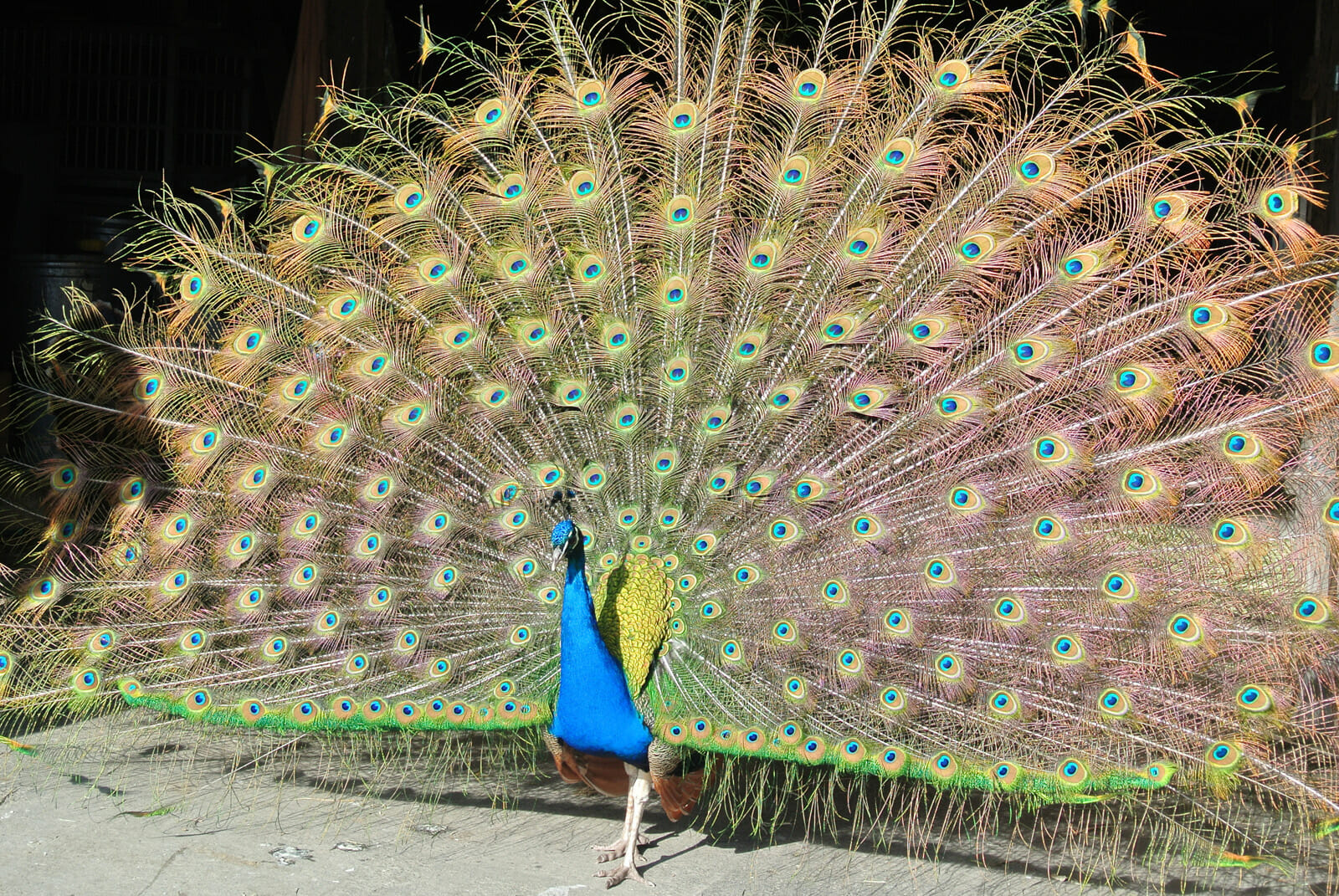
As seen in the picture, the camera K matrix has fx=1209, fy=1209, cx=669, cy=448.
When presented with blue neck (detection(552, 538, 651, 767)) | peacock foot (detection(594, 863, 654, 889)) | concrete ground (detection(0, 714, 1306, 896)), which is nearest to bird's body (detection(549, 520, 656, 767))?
blue neck (detection(552, 538, 651, 767))

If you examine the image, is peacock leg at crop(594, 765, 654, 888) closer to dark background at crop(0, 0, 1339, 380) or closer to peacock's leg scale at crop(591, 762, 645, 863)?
peacock's leg scale at crop(591, 762, 645, 863)

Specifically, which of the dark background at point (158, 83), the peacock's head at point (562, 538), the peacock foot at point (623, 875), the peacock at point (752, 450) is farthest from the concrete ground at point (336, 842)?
the dark background at point (158, 83)

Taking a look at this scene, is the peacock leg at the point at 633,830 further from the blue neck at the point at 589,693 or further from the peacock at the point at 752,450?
the blue neck at the point at 589,693

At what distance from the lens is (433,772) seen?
14.6ft

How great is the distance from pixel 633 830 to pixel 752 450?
1.23m

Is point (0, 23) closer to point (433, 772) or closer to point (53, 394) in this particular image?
point (53, 394)

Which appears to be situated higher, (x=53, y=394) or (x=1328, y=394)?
(x=1328, y=394)

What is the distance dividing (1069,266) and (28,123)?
8.15m

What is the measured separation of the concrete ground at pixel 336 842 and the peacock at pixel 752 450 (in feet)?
0.70

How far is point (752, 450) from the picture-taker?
148 inches

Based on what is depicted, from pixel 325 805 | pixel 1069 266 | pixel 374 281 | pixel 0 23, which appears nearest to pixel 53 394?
pixel 374 281

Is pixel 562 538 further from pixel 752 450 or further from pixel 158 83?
pixel 158 83

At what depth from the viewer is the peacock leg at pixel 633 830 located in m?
3.67

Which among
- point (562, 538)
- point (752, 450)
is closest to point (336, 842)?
point (562, 538)
